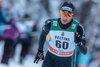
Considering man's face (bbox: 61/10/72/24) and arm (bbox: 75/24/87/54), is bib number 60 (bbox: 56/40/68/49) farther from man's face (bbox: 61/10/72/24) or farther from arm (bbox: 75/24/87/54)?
man's face (bbox: 61/10/72/24)

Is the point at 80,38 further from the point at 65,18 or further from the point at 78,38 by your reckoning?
the point at 65,18

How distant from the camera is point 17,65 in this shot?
8734 millimetres

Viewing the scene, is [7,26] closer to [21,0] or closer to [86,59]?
[86,59]

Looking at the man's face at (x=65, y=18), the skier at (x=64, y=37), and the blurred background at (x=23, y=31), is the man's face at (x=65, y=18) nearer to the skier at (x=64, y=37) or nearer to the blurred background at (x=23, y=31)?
the skier at (x=64, y=37)

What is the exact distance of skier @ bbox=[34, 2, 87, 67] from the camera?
4371 mm

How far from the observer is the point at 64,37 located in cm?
437

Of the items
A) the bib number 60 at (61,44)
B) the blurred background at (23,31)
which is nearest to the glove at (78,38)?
the bib number 60 at (61,44)

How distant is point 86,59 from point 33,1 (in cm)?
788

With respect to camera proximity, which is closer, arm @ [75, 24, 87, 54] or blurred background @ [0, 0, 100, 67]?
arm @ [75, 24, 87, 54]

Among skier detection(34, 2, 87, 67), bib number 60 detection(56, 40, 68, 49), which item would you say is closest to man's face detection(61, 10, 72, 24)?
skier detection(34, 2, 87, 67)

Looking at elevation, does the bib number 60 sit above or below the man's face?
below

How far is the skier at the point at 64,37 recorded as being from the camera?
14.3 ft

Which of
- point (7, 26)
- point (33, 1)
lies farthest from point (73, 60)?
point (33, 1)

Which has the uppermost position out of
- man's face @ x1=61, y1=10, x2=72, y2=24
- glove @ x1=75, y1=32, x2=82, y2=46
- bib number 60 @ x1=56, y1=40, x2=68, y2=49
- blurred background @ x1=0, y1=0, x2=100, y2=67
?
man's face @ x1=61, y1=10, x2=72, y2=24
